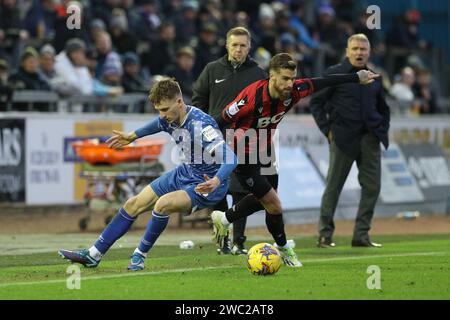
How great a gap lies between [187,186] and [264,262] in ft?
3.63

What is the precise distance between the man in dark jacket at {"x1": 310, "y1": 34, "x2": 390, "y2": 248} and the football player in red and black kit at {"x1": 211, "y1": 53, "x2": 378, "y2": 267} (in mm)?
2898

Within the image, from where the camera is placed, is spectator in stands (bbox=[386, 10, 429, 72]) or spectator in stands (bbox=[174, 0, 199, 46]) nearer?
spectator in stands (bbox=[174, 0, 199, 46])

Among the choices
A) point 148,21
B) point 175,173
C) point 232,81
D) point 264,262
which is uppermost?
point 148,21

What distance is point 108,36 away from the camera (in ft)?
74.2

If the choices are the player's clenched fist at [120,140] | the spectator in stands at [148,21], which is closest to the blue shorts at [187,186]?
the player's clenched fist at [120,140]

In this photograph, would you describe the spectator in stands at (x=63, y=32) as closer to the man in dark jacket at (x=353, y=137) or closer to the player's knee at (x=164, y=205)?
the man in dark jacket at (x=353, y=137)

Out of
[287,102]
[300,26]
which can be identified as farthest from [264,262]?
[300,26]

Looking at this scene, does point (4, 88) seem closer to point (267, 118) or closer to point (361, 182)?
point (361, 182)

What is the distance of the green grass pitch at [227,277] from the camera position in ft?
32.0

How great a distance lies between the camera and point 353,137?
15.4m

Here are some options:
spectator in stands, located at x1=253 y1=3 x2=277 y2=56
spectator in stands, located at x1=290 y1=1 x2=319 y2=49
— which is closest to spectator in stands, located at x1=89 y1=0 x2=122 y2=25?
spectator in stands, located at x1=253 y1=3 x2=277 y2=56

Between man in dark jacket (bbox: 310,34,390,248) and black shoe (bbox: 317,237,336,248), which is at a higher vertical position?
man in dark jacket (bbox: 310,34,390,248)

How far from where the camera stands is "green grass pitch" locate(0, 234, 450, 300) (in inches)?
384

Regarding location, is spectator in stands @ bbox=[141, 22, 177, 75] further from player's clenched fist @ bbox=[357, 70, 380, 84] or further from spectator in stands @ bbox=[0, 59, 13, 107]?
player's clenched fist @ bbox=[357, 70, 380, 84]
